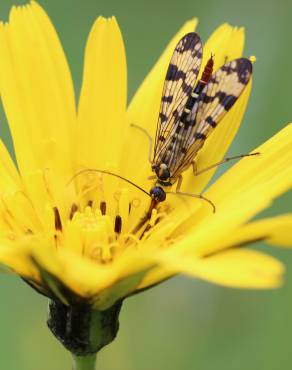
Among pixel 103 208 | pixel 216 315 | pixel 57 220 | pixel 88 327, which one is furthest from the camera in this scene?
pixel 216 315

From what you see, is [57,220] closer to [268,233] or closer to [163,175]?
[163,175]

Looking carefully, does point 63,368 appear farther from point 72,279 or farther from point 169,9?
point 169,9

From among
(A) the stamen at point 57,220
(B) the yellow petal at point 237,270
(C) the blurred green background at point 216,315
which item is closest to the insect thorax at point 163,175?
(A) the stamen at point 57,220

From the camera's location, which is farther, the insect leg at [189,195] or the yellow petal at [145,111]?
the yellow petal at [145,111]

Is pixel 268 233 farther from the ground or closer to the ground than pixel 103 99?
farther from the ground

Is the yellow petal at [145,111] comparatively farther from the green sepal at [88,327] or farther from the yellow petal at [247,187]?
the green sepal at [88,327]

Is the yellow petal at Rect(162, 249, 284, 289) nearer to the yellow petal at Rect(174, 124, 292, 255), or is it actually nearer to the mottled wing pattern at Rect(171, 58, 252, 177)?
the yellow petal at Rect(174, 124, 292, 255)

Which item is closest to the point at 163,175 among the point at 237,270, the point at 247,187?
the point at 247,187
